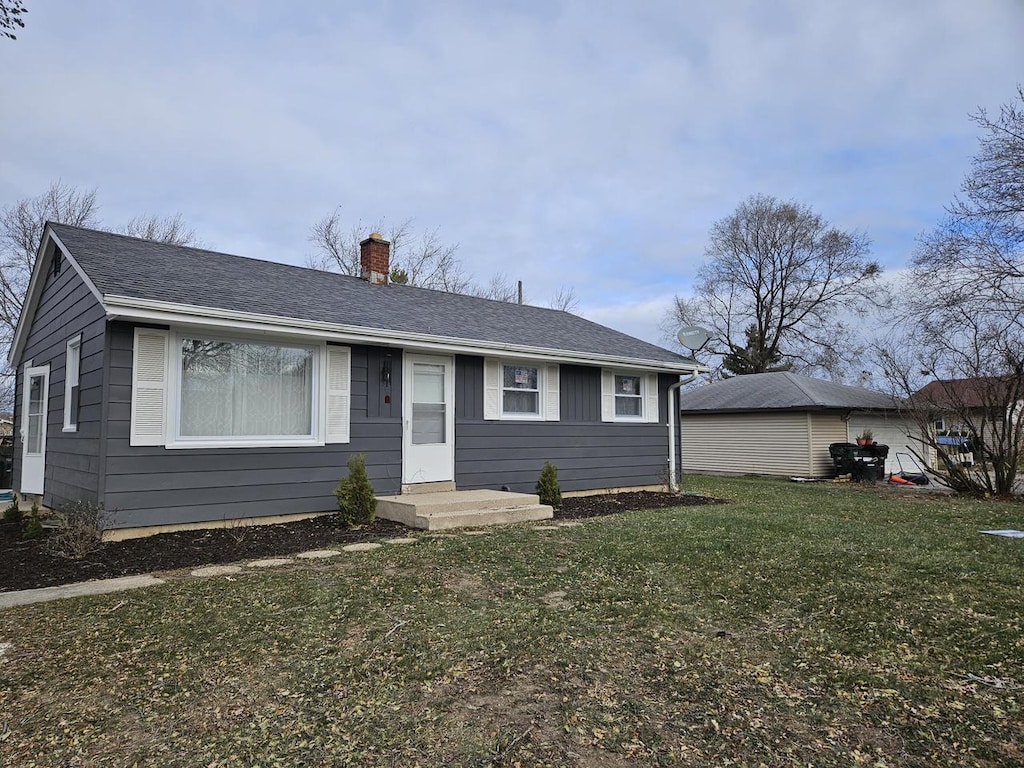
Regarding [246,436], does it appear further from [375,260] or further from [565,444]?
[565,444]

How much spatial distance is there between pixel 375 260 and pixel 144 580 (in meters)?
7.60

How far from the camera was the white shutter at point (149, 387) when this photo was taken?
21.1 ft

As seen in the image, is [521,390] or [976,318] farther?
[976,318]

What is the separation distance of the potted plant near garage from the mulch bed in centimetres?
1469

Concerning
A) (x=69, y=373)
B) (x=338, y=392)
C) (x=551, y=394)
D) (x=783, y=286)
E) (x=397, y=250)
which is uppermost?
(x=397, y=250)

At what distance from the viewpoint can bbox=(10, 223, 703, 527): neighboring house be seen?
21.4 ft

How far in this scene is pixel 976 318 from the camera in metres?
13.7

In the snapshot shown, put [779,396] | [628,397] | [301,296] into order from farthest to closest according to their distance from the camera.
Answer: [779,396]
[628,397]
[301,296]

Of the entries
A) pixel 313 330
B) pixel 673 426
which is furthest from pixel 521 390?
pixel 673 426

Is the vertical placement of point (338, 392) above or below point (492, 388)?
below

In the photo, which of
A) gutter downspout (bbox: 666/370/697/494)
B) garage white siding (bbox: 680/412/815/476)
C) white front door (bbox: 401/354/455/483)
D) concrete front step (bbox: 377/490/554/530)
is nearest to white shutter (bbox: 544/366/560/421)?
white front door (bbox: 401/354/455/483)

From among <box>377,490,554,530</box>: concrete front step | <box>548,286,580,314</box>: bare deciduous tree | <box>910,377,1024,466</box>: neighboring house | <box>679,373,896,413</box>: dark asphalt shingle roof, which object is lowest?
<box>377,490,554,530</box>: concrete front step

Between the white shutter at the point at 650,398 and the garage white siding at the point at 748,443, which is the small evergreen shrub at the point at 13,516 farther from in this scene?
the garage white siding at the point at 748,443

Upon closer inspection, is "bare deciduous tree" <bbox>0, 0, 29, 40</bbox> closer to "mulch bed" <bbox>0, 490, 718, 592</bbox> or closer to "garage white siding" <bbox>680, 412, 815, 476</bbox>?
"mulch bed" <bbox>0, 490, 718, 592</bbox>
